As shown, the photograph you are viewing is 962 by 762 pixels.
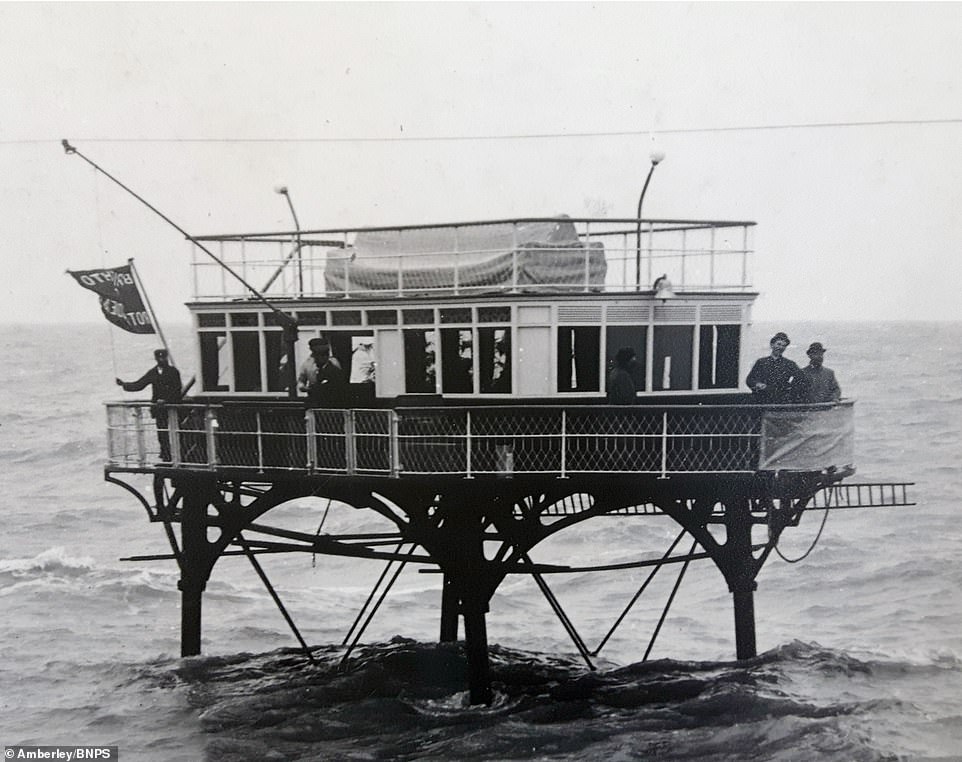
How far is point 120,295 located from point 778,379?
10.9 m

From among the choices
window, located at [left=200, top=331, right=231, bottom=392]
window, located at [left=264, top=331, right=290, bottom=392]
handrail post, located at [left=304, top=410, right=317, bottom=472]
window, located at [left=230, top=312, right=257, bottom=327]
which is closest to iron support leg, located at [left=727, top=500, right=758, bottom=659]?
handrail post, located at [left=304, top=410, right=317, bottom=472]

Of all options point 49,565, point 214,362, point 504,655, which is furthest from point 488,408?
point 49,565

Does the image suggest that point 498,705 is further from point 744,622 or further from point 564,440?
point 564,440

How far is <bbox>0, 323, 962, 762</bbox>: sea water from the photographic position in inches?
642

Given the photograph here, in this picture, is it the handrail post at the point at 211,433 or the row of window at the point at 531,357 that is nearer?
the row of window at the point at 531,357

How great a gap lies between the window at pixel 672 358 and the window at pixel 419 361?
345 centimetres

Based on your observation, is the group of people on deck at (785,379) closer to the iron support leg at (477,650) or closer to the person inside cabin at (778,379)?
the person inside cabin at (778,379)

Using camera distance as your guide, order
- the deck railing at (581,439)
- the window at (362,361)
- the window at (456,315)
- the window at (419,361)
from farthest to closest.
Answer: the window at (362,361)
the window at (419,361)
the window at (456,315)
the deck railing at (581,439)

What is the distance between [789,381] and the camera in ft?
50.1

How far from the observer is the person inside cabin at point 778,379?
15234mm

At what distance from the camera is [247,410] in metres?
16.0

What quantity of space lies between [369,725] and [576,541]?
21732mm

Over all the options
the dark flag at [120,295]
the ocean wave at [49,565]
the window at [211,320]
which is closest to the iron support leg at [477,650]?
the window at [211,320]

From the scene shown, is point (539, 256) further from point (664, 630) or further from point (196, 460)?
point (664, 630)
